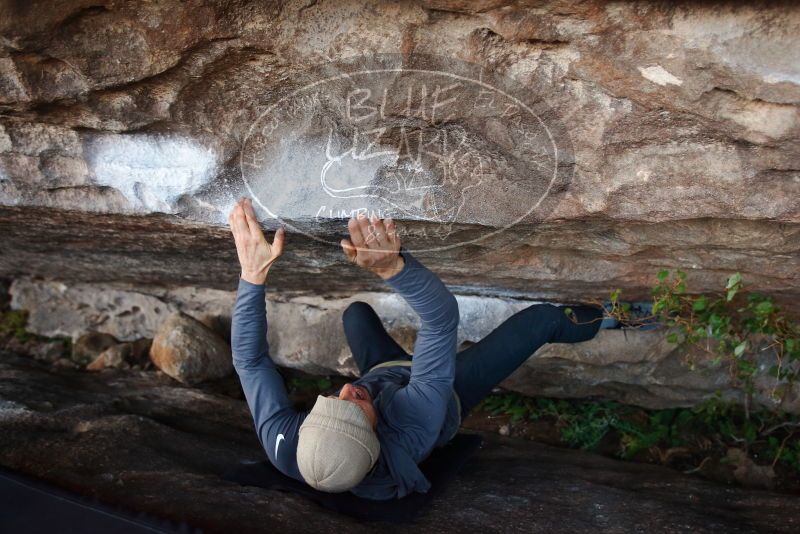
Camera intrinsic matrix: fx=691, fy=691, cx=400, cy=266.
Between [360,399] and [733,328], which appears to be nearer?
[360,399]

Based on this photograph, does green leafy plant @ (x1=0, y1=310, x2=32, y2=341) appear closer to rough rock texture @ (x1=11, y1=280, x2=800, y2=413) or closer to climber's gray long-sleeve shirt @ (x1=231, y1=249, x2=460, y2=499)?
rough rock texture @ (x1=11, y1=280, x2=800, y2=413)

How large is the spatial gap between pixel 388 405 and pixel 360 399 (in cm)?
12

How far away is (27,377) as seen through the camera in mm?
3590

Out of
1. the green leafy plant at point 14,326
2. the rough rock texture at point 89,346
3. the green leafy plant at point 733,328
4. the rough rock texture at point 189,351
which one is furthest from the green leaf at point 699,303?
the green leafy plant at point 14,326

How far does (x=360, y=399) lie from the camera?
91.0 inches

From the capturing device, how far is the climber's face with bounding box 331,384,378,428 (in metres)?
2.26

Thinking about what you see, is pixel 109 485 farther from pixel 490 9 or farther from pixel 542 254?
pixel 490 9

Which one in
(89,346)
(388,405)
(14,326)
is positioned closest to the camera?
(388,405)

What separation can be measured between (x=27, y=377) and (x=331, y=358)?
157 cm

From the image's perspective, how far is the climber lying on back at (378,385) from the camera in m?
2.07

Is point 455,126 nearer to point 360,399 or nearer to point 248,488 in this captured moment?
point 360,399

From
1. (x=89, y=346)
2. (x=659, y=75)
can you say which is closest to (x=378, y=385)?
(x=659, y=75)

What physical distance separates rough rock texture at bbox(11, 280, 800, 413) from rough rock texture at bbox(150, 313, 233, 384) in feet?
0.46

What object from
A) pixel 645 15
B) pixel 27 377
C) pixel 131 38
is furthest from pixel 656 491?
pixel 27 377
